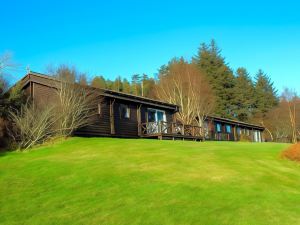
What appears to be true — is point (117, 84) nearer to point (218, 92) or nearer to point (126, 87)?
point (126, 87)

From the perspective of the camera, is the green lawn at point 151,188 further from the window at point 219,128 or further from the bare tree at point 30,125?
the window at point 219,128

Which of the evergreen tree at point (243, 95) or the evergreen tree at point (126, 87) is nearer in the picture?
the evergreen tree at point (243, 95)

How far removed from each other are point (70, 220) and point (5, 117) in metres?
13.8

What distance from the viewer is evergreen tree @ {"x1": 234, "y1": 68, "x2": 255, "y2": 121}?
61969 mm

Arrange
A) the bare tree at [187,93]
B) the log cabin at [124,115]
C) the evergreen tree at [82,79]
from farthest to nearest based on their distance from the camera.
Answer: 1. the bare tree at [187,93]
2. the log cabin at [124,115]
3. the evergreen tree at [82,79]

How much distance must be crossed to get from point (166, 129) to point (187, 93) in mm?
16258

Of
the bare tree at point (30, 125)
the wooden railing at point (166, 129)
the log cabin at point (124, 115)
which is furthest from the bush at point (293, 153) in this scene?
the wooden railing at point (166, 129)

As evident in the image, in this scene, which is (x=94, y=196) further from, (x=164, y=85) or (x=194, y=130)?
(x=164, y=85)

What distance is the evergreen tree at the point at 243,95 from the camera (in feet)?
203

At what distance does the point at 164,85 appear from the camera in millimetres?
45375

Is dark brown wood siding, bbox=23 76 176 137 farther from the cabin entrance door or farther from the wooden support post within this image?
the cabin entrance door

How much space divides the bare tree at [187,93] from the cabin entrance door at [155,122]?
435 inches

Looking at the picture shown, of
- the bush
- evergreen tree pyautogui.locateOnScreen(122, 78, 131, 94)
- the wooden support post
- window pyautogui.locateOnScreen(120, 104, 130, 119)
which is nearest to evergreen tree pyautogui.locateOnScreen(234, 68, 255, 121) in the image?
evergreen tree pyautogui.locateOnScreen(122, 78, 131, 94)

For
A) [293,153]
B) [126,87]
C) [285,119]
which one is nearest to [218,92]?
[285,119]
